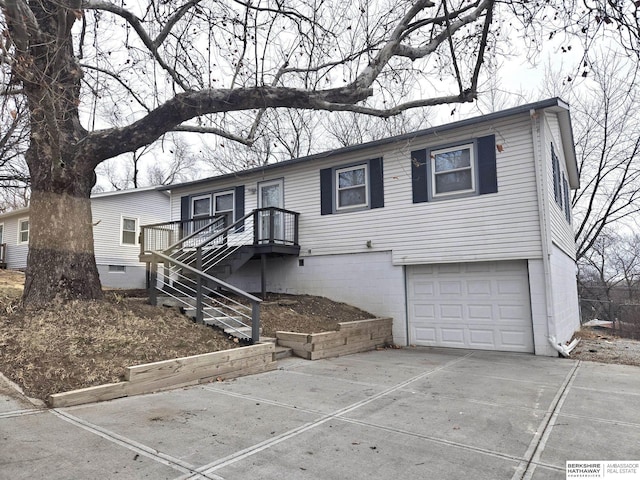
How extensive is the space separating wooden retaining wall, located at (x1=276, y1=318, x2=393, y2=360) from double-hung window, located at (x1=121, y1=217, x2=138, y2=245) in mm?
14145

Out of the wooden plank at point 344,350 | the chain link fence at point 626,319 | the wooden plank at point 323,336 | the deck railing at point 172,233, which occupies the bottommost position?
the chain link fence at point 626,319

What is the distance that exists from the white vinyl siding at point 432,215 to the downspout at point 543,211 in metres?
0.10

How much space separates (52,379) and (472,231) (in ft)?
25.9

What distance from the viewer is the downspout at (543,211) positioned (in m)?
8.10

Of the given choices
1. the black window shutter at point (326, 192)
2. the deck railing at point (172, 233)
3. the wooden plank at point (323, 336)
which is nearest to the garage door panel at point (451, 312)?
the wooden plank at point (323, 336)

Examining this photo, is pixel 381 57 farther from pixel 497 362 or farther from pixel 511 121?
pixel 497 362

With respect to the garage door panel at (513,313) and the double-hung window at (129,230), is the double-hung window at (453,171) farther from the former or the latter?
the double-hung window at (129,230)

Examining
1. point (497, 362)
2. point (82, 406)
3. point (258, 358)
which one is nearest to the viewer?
point (82, 406)

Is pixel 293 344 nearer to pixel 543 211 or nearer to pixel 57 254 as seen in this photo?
pixel 57 254

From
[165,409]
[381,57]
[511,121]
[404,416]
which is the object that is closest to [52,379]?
[165,409]

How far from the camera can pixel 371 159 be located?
34.5ft

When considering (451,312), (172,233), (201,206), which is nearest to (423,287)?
(451,312)

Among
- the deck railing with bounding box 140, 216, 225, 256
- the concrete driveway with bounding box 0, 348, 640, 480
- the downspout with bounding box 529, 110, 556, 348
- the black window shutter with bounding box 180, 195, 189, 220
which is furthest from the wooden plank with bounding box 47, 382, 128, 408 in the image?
the black window shutter with bounding box 180, 195, 189, 220

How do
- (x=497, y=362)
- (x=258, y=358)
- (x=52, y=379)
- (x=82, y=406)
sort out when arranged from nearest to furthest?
(x=82, y=406) < (x=52, y=379) < (x=258, y=358) < (x=497, y=362)
